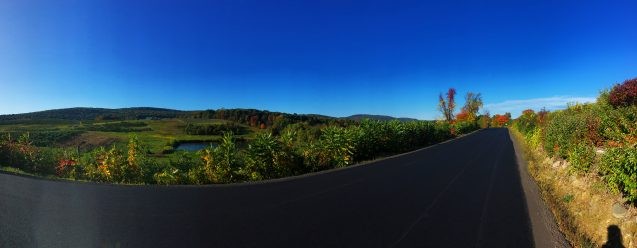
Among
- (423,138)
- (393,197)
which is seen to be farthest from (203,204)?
→ (423,138)

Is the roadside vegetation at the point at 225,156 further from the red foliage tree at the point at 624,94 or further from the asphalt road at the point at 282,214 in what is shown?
the red foliage tree at the point at 624,94

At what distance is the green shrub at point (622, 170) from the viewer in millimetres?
6020

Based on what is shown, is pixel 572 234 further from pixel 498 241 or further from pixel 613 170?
pixel 498 241

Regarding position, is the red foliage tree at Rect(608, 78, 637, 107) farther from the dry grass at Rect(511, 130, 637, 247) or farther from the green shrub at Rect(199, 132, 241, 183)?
the green shrub at Rect(199, 132, 241, 183)

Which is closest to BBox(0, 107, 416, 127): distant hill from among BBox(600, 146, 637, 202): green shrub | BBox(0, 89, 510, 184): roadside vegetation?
BBox(0, 89, 510, 184): roadside vegetation

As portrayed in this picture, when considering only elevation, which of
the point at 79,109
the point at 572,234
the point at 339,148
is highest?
the point at 79,109

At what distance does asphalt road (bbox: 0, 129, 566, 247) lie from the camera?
5812 mm

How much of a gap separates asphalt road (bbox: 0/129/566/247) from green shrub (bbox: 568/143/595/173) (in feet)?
4.34

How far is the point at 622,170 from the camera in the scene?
637 centimetres

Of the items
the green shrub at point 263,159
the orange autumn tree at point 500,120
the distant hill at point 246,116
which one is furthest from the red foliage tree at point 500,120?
the green shrub at point 263,159

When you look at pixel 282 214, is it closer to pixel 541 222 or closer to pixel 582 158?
pixel 541 222

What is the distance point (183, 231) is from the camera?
6.21m

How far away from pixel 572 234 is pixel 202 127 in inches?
1326

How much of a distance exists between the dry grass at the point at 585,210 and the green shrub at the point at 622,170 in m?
0.24
